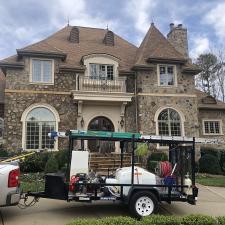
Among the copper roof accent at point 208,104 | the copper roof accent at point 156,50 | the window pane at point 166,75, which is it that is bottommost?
the copper roof accent at point 208,104

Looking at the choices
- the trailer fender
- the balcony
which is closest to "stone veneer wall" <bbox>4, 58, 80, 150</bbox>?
the balcony

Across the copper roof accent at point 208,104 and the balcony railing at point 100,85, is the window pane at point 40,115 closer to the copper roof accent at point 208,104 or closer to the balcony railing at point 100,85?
the balcony railing at point 100,85

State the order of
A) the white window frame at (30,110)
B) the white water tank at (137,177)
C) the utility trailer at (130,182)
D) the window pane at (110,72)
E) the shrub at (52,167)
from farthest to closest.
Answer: the window pane at (110,72) → the white window frame at (30,110) → the shrub at (52,167) → the white water tank at (137,177) → the utility trailer at (130,182)

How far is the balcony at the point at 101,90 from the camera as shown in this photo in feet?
59.5

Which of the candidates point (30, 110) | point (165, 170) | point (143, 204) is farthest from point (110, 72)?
point (143, 204)

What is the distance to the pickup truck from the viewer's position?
707 cm

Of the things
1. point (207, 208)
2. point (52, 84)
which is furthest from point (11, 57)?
point (207, 208)

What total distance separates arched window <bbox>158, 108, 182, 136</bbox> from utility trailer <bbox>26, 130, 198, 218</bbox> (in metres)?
10.9

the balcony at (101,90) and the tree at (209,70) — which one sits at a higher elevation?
the tree at (209,70)

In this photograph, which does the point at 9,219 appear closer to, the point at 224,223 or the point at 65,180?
the point at 65,180

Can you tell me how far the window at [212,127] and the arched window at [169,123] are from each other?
3659mm

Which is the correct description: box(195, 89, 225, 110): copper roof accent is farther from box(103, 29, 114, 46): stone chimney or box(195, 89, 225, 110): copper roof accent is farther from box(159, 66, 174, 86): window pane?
box(103, 29, 114, 46): stone chimney

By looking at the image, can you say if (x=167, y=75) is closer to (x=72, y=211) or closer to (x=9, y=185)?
(x=72, y=211)

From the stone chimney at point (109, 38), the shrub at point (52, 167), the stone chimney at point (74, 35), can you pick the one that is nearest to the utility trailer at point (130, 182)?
the shrub at point (52, 167)
